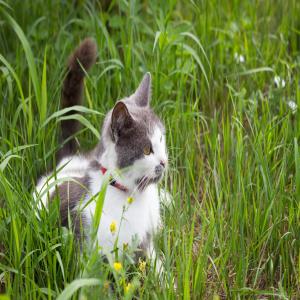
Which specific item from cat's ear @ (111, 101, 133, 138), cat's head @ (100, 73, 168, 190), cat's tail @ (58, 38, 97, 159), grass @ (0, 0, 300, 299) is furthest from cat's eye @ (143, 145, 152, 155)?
cat's tail @ (58, 38, 97, 159)

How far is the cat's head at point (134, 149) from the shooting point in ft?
8.36

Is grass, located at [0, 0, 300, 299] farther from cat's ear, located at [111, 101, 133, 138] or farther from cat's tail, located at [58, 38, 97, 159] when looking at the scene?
cat's ear, located at [111, 101, 133, 138]

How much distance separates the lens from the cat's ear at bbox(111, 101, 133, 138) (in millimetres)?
2477

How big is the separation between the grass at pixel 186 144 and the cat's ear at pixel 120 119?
0.19m

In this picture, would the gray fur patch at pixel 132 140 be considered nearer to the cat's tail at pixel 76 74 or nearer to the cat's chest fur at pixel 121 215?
the cat's chest fur at pixel 121 215

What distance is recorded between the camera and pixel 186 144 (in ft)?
10.1

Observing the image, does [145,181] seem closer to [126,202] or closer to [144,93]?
[126,202]

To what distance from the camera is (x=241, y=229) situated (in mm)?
2518

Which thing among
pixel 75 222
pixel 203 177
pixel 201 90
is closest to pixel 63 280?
pixel 75 222

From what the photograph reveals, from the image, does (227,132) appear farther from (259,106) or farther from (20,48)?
(20,48)

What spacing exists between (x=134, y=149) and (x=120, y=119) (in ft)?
0.42

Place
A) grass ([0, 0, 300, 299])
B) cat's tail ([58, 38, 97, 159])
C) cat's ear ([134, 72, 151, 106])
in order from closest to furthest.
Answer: grass ([0, 0, 300, 299])
cat's ear ([134, 72, 151, 106])
cat's tail ([58, 38, 97, 159])

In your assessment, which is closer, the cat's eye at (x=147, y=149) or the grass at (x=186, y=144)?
the grass at (x=186, y=144)

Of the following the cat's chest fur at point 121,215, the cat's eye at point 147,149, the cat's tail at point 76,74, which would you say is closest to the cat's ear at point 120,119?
the cat's eye at point 147,149
